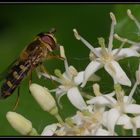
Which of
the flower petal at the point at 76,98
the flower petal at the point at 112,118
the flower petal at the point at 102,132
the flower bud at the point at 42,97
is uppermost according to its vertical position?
the flower bud at the point at 42,97

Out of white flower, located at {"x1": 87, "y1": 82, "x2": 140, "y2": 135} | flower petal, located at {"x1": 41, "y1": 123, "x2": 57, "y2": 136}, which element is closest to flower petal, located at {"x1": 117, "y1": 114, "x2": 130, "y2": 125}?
white flower, located at {"x1": 87, "y1": 82, "x2": 140, "y2": 135}

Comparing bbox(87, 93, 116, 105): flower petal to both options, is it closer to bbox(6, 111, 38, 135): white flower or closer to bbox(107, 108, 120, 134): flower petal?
bbox(107, 108, 120, 134): flower petal

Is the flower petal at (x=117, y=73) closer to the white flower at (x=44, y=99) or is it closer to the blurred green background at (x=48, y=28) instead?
the blurred green background at (x=48, y=28)

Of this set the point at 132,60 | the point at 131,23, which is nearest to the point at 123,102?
the point at 132,60

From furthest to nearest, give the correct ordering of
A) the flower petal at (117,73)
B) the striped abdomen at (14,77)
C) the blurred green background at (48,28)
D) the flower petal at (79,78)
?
the blurred green background at (48,28) < the striped abdomen at (14,77) < the flower petal at (79,78) < the flower petal at (117,73)

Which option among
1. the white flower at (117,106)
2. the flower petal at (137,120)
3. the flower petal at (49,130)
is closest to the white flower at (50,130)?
the flower petal at (49,130)

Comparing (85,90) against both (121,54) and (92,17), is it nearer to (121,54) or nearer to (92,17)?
(121,54)

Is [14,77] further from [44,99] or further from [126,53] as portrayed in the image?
[126,53]
